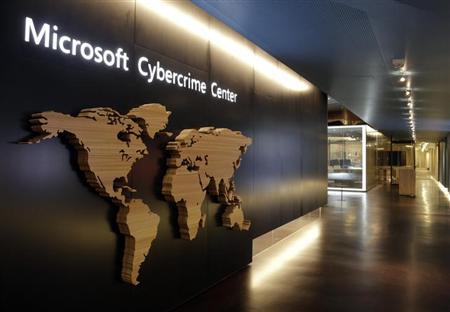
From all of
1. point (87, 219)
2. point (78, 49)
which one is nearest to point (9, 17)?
point (78, 49)

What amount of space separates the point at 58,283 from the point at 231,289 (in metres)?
2.30

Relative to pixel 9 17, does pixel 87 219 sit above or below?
below

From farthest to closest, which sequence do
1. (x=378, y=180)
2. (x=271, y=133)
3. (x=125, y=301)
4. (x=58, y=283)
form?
(x=378, y=180) → (x=271, y=133) → (x=125, y=301) → (x=58, y=283)

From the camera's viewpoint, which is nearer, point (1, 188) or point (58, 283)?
point (1, 188)

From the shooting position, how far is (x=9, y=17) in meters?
2.22

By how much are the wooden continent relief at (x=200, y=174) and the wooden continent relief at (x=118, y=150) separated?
0.36 metres

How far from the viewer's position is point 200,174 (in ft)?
12.9

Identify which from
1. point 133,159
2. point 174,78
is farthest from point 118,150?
point 174,78

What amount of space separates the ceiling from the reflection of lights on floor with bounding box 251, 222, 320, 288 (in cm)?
309

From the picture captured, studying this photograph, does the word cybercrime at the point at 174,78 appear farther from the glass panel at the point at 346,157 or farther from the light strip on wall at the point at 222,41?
the glass panel at the point at 346,157

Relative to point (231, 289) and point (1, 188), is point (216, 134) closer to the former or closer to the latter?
point (231, 289)

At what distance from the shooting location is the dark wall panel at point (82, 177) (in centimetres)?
227

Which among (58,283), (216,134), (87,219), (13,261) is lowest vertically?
(58,283)

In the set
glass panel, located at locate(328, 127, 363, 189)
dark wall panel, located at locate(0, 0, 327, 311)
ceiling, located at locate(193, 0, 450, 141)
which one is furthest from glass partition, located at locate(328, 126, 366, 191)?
dark wall panel, located at locate(0, 0, 327, 311)
